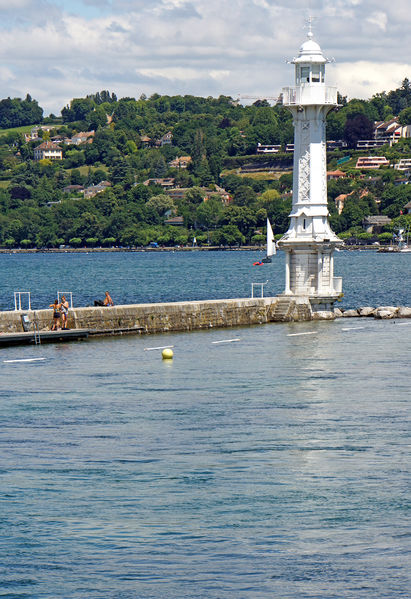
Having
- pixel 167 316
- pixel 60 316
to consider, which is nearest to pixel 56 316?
pixel 60 316

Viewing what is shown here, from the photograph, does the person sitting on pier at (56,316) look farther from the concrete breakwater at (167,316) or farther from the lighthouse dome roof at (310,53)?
the lighthouse dome roof at (310,53)

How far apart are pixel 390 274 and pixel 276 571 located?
12436 centimetres

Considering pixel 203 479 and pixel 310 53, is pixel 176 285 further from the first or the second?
pixel 203 479

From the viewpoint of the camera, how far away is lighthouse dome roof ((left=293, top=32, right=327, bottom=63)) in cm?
5253

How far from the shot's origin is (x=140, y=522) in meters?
20.6

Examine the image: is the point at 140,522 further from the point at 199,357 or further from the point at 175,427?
the point at 199,357

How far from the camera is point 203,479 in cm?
2325

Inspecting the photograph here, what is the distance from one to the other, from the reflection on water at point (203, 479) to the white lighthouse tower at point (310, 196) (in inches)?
501

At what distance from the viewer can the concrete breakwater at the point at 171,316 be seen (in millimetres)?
43125

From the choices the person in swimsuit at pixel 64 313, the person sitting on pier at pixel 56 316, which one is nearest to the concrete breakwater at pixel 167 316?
the person sitting on pier at pixel 56 316

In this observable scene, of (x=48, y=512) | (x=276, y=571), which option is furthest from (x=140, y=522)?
(x=276, y=571)

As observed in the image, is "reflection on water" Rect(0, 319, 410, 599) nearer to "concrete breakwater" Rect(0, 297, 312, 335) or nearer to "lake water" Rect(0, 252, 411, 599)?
"lake water" Rect(0, 252, 411, 599)

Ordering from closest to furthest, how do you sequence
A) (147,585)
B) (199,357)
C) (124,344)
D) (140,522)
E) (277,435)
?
1. (147,585)
2. (140,522)
3. (277,435)
4. (199,357)
5. (124,344)

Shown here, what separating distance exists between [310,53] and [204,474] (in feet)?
108
